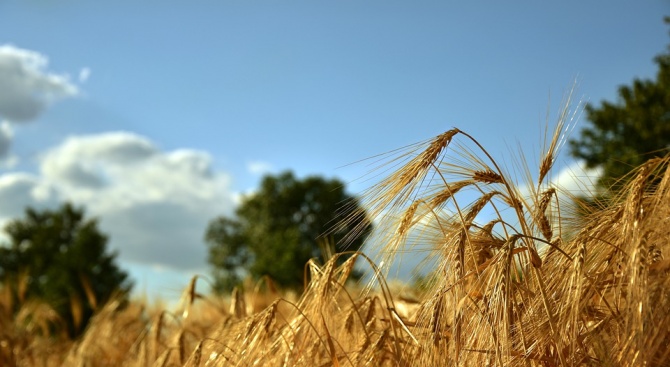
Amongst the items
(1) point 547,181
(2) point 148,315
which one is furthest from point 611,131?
(1) point 547,181

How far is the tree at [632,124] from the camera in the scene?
17.9m

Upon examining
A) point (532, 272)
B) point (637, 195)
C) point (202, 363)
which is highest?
point (637, 195)

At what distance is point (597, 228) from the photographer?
2242 mm

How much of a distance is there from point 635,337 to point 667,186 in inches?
19.2

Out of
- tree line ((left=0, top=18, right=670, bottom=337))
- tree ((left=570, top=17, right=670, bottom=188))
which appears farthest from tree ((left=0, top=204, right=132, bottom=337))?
tree ((left=570, top=17, right=670, bottom=188))

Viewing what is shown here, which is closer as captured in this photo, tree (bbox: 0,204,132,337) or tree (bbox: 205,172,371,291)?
tree (bbox: 0,204,132,337)

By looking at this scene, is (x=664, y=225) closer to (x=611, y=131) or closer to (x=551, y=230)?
(x=551, y=230)

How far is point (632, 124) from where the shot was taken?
1883 centimetres

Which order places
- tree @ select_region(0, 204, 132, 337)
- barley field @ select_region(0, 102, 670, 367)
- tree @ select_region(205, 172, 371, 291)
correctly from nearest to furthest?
barley field @ select_region(0, 102, 670, 367)
tree @ select_region(0, 204, 132, 337)
tree @ select_region(205, 172, 371, 291)

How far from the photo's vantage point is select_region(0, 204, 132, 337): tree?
642 inches

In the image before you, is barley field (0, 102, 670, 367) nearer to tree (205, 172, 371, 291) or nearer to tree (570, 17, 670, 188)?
tree (570, 17, 670, 188)

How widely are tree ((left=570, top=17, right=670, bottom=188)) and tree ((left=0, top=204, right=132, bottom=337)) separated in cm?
1279

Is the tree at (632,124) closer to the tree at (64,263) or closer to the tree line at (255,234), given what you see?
the tree line at (255,234)

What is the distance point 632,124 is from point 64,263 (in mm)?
15264
